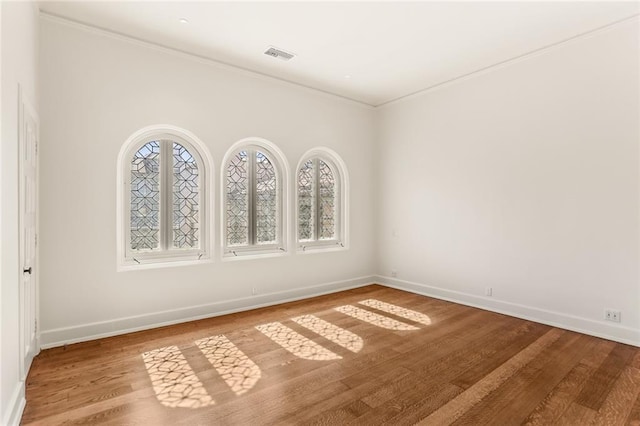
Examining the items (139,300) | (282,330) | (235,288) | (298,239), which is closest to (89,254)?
(139,300)

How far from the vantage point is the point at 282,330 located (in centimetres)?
394

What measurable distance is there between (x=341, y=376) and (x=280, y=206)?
300 centimetres

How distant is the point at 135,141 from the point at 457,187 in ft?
14.6

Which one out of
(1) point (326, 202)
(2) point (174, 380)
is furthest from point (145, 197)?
(1) point (326, 202)

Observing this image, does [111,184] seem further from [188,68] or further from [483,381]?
[483,381]

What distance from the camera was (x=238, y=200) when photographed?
16.0 ft

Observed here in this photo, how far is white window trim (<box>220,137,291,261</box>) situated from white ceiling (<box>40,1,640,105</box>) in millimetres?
1082

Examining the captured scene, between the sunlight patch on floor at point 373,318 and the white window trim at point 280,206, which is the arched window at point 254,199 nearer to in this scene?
the white window trim at point 280,206

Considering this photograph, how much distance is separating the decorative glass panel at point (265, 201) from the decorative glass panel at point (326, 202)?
0.93 meters

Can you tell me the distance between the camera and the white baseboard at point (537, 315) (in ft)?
11.7

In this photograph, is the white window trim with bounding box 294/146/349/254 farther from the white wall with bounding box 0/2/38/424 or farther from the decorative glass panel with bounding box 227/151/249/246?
the white wall with bounding box 0/2/38/424

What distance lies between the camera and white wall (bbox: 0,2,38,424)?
196cm

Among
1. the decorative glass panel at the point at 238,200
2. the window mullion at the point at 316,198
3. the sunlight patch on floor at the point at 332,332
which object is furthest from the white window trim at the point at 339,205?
the sunlight patch on floor at the point at 332,332

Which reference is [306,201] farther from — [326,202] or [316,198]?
[326,202]
